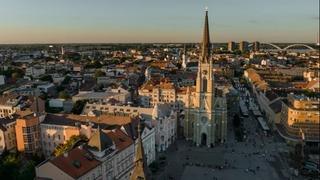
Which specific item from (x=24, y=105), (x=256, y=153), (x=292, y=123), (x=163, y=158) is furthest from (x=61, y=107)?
(x=292, y=123)

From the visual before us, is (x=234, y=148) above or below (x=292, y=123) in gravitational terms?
below

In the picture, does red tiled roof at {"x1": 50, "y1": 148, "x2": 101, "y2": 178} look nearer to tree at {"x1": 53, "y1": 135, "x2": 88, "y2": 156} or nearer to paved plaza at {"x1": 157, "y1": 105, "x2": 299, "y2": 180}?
tree at {"x1": 53, "y1": 135, "x2": 88, "y2": 156}

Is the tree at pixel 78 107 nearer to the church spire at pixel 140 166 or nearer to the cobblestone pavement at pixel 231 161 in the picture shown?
the cobblestone pavement at pixel 231 161

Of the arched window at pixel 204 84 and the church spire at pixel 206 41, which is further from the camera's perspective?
the church spire at pixel 206 41

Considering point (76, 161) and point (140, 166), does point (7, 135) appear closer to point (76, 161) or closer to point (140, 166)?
point (76, 161)

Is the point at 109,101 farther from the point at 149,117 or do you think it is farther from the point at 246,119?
the point at 246,119

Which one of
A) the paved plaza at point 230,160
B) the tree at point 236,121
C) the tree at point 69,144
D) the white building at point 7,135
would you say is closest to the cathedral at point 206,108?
the paved plaza at point 230,160

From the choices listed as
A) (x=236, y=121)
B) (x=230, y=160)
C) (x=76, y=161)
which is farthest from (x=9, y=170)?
(x=236, y=121)

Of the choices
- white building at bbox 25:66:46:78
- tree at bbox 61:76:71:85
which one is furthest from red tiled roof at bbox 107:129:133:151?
white building at bbox 25:66:46:78
